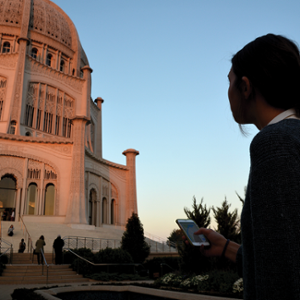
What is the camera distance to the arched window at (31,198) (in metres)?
23.3

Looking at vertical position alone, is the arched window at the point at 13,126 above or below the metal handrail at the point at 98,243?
above

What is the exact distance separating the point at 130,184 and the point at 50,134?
942cm

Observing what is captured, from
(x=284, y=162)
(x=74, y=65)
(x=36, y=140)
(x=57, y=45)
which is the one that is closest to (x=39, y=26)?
(x=57, y=45)

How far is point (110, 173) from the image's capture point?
2880 centimetres

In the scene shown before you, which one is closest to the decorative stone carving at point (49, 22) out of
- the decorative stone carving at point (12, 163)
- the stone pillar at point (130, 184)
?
the stone pillar at point (130, 184)

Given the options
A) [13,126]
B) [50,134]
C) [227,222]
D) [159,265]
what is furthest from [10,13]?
[227,222]

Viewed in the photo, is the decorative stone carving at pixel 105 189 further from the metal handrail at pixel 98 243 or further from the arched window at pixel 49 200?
the metal handrail at pixel 98 243

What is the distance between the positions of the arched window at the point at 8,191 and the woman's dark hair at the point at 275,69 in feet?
81.7

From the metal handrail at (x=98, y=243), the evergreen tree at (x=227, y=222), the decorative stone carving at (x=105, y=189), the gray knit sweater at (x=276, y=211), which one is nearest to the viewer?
the gray knit sweater at (x=276, y=211)

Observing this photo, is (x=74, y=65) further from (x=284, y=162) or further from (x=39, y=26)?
(x=284, y=162)

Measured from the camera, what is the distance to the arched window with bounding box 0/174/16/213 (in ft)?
76.3

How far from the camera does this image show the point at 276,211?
2.75ft

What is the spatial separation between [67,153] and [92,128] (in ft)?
40.1

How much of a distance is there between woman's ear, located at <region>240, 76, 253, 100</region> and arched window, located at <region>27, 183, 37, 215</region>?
79.9 feet
